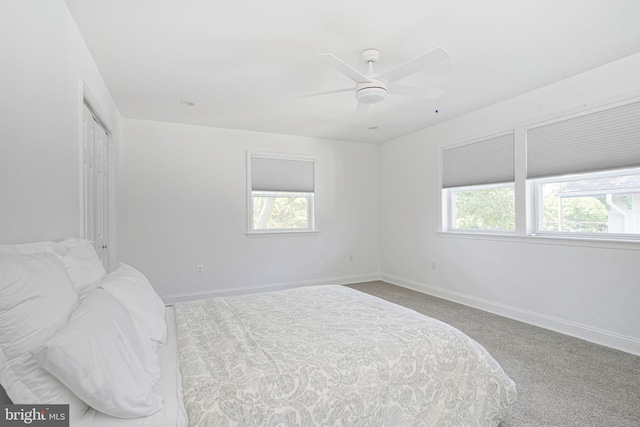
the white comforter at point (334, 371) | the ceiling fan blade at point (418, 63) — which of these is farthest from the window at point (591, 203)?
the white comforter at point (334, 371)

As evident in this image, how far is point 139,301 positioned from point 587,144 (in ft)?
12.3

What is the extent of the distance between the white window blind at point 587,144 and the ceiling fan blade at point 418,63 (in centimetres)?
174

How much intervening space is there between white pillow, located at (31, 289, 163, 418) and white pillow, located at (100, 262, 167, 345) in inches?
13.0

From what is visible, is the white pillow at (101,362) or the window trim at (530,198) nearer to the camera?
the white pillow at (101,362)

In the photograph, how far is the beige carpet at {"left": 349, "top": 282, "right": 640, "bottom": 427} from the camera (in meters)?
1.85

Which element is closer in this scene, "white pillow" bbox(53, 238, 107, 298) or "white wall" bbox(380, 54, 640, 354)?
"white pillow" bbox(53, 238, 107, 298)

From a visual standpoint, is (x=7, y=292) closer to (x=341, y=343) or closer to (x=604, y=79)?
(x=341, y=343)

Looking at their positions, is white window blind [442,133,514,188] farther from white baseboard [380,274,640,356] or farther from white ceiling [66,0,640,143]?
white baseboard [380,274,640,356]

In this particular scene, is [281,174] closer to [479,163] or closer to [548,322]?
[479,163]

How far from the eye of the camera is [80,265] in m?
1.53

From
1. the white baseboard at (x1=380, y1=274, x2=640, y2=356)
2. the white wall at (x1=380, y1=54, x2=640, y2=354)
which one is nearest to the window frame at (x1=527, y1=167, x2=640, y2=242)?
the white wall at (x1=380, y1=54, x2=640, y2=354)
